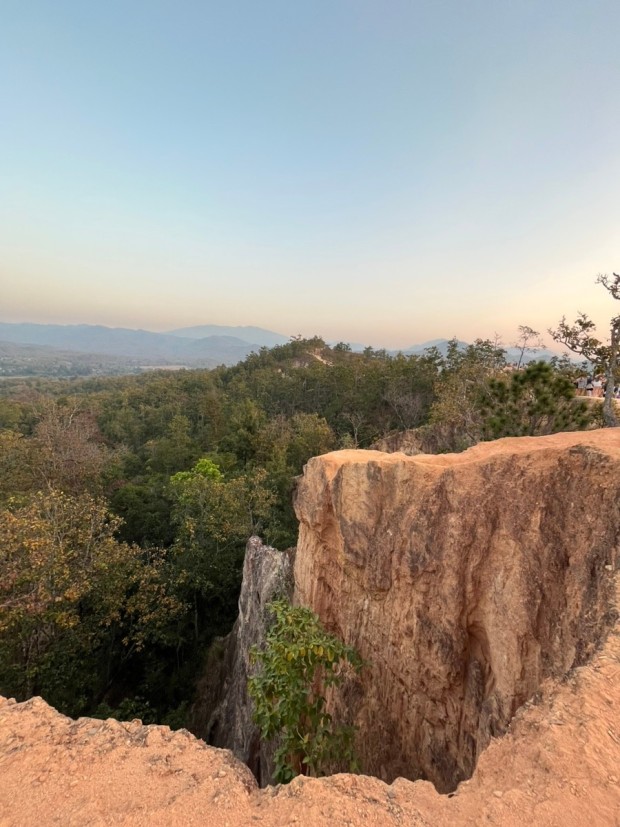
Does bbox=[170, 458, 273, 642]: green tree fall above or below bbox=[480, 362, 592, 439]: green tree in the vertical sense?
below

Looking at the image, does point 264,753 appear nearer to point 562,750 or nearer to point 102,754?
point 102,754

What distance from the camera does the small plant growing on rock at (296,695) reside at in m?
6.83

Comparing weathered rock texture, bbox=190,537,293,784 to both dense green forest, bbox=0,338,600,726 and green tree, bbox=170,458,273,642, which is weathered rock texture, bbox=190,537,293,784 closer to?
dense green forest, bbox=0,338,600,726

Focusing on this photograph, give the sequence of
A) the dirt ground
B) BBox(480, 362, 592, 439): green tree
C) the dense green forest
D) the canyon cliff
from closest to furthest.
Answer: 1. the dirt ground
2. the canyon cliff
3. the dense green forest
4. BBox(480, 362, 592, 439): green tree

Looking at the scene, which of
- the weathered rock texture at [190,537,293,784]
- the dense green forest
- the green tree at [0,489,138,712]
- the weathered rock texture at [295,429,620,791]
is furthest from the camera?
the dense green forest

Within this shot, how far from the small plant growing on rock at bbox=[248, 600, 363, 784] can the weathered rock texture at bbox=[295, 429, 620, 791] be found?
6.20 ft

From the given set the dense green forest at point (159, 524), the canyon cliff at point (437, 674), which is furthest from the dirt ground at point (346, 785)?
the dense green forest at point (159, 524)

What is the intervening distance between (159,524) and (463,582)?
2112cm

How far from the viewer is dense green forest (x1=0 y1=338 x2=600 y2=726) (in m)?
12.6

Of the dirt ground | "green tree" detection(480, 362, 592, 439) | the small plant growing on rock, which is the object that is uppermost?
"green tree" detection(480, 362, 592, 439)

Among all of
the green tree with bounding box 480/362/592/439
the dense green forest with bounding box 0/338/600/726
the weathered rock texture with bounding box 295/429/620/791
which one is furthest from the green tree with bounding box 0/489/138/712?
the green tree with bounding box 480/362/592/439

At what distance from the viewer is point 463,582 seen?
8.11 metres

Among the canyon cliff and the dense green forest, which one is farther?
the dense green forest

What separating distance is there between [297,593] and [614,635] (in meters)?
9.18
